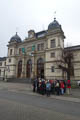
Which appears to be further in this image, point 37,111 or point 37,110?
point 37,110

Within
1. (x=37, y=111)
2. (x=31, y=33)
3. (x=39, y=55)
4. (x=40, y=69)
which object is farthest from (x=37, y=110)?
(x=31, y=33)

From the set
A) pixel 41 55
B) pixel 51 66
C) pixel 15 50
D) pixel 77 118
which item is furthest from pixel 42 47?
pixel 77 118

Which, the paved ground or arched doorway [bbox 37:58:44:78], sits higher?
arched doorway [bbox 37:58:44:78]

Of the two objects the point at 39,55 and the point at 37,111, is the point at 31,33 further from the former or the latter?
the point at 37,111

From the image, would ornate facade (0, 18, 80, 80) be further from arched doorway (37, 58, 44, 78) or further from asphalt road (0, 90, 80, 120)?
asphalt road (0, 90, 80, 120)

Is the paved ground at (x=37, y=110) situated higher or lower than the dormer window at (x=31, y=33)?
lower

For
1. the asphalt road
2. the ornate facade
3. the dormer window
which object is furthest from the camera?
the dormer window

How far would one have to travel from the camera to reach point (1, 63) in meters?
54.3

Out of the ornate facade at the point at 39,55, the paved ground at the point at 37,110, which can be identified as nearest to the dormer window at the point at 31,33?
the ornate facade at the point at 39,55

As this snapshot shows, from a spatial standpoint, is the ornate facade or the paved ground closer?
the paved ground

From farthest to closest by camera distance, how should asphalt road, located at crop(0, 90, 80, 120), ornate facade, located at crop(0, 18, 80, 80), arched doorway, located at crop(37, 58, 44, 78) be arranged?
arched doorway, located at crop(37, 58, 44, 78) < ornate facade, located at crop(0, 18, 80, 80) < asphalt road, located at crop(0, 90, 80, 120)

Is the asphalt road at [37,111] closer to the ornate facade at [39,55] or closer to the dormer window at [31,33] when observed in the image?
the ornate facade at [39,55]

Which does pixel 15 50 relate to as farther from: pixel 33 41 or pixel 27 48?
pixel 33 41

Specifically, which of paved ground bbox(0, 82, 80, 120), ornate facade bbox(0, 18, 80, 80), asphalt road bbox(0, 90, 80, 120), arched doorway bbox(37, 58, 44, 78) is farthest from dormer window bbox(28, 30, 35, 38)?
asphalt road bbox(0, 90, 80, 120)
